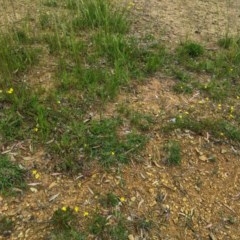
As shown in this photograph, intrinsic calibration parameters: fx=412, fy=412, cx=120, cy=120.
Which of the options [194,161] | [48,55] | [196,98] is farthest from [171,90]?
[48,55]

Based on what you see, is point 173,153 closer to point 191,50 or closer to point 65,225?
point 65,225

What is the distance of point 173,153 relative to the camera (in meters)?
3.34

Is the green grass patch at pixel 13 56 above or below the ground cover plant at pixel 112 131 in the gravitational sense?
above

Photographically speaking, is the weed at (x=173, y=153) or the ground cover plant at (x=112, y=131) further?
the weed at (x=173, y=153)

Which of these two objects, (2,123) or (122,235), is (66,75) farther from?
(122,235)

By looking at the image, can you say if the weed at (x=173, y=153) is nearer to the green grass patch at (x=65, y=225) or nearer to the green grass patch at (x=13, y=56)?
the green grass patch at (x=65, y=225)

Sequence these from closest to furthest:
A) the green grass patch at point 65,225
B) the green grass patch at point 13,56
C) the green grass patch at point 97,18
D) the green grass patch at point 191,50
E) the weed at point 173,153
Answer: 1. the green grass patch at point 65,225
2. the weed at point 173,153
3. the green grass patch at point 13,56
4. the green grass patch at point 191,50
5. the green grass patch at point 97,18

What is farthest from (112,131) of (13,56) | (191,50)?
(191,50)

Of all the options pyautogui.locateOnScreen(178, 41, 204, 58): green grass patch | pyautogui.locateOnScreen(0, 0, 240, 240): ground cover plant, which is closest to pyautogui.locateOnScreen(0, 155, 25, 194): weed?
pyautogui.locateOnScreen(0, 0, 240, 240): ground cover plant

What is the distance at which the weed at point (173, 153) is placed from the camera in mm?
3299

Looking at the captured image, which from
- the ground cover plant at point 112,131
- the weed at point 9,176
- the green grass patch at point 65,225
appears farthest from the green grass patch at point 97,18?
the green grass patch at point 65,225

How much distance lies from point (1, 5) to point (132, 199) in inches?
123

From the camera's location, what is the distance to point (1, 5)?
16.1ft

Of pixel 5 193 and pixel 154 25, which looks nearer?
pixel 5 193
